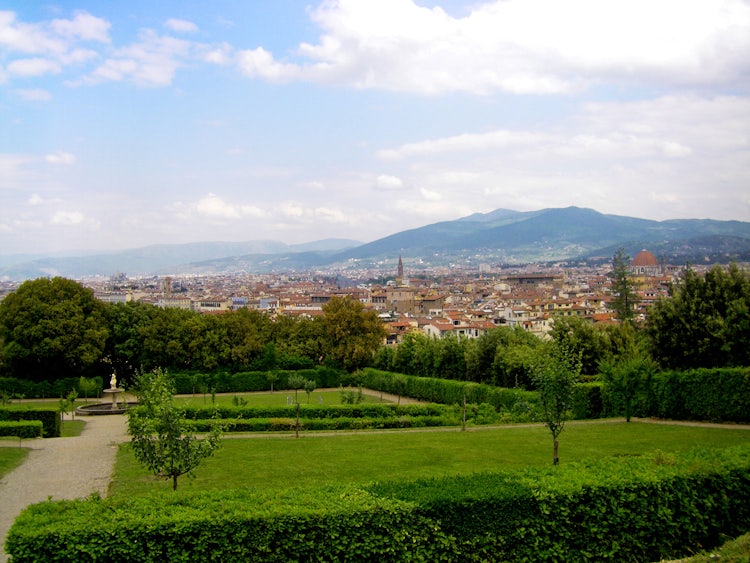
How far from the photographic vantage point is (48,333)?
44281mm

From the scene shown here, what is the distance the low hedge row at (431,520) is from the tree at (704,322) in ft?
55.9

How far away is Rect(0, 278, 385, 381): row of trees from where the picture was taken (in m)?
44.6

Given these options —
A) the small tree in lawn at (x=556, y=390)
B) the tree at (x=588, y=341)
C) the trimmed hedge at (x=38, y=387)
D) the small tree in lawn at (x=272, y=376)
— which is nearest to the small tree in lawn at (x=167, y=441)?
the small tree in lawn at (x=556, y=390)

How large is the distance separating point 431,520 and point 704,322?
860 inches

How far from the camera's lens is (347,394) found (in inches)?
1415

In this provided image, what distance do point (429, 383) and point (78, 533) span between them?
33.2m

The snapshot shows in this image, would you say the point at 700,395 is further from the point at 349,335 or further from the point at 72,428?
the point at 349,335

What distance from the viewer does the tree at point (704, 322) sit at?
26953mm

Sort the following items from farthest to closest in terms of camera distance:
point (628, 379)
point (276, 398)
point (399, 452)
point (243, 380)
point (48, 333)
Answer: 1. point (243, 380)
2. point (48, 333)
3. point (276, 398)
4. point (628, 379)
5. point (399, 452)

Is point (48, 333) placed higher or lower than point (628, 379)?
higher

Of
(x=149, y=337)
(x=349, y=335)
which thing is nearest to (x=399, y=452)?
(x=149, y=337)

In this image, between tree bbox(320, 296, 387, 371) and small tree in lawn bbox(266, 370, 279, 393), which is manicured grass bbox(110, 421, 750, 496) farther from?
tree bbox(320, 296, 387, 371)

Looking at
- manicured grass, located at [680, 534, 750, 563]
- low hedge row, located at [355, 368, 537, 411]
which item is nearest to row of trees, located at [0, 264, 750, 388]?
low hedge row, located at [355, 368, 537, 411]

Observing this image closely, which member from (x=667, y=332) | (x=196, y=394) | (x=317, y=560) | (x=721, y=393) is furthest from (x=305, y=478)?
(x=196, y=394)
